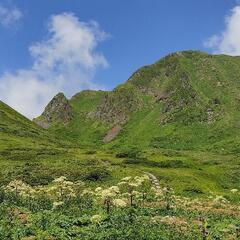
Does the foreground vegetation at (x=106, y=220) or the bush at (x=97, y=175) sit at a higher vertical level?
the bush at (x=97, y=175)

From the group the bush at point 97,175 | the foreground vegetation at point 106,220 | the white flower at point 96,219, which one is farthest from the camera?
the bush at point 97,175

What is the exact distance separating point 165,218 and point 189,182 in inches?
2439

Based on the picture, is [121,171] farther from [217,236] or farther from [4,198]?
[217,236]

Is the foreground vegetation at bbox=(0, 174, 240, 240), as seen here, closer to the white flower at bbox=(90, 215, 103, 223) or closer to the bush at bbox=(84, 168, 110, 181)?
the white flower at bbox=(90, 215, 103, 223)

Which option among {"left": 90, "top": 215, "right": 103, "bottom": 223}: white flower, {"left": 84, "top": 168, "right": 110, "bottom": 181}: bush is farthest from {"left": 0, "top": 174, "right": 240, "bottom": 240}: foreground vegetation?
{"left": 84, "top": 168, "right": 110, "bottom": 181}: bush

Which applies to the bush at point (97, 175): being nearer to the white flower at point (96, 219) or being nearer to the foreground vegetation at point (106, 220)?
the foreground vegetation at point (106, 220)

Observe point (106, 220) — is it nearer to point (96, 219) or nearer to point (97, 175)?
point (96, 219)

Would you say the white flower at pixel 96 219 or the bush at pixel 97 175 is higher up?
the bush at pixel 97 175

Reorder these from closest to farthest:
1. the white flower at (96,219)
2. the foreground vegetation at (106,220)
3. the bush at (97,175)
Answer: the foreground vegetation at (106,220), the white flower at (96,219), the bush at (97,175)

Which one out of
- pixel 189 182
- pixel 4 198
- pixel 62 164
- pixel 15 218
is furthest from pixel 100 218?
pixel 62 164

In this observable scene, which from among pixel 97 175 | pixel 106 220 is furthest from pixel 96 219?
pixel 97 175

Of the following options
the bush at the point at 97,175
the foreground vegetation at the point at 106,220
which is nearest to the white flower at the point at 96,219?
the foreground vegetation at the point at 106,220

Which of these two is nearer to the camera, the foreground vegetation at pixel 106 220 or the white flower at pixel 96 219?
the foreground vegetation at pixel 106 220

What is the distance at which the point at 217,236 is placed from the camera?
114ft
